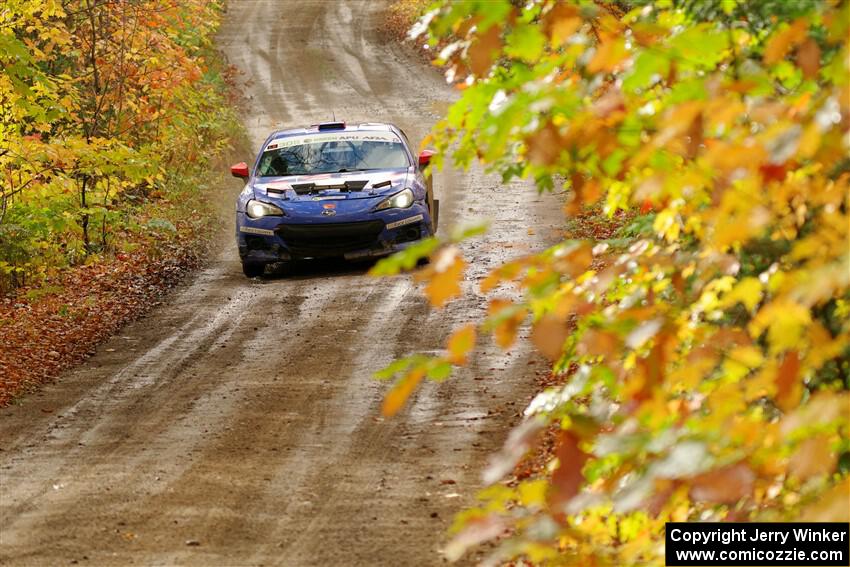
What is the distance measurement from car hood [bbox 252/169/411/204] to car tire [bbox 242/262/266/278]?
92 centimetres

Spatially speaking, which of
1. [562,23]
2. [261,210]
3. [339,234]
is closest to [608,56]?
[562,23]

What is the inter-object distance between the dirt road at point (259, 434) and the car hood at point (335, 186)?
1.08 meters

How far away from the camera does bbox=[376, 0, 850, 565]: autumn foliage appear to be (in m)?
2.58

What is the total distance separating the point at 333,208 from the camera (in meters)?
14.4

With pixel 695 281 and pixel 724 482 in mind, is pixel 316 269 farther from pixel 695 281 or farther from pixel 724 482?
pixel 724 482

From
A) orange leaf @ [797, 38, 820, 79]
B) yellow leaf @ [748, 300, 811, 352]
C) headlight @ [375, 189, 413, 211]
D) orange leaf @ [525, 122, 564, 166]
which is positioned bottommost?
headlight @ [375, 189, 413, 211]

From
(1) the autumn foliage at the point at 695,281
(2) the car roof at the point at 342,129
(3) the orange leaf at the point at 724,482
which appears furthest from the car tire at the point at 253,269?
(3) the orange leaf at the point at 724,482

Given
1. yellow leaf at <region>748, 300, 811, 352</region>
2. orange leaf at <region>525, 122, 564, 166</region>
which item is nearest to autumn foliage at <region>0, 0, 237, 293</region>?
orange leaf at <region>525, 122, 564, 166</region>

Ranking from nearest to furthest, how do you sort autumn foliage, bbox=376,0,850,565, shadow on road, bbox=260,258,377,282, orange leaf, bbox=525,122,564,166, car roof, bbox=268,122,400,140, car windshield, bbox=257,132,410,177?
autumn foliage, bbox=376,0,850,565 → orange leaf, bbox=525,122,564,166 → shadow on road, bbox=260,258,377,282 → car windshield, bbox=257,132,410,177 → car roof, bbox=268,122,400,140

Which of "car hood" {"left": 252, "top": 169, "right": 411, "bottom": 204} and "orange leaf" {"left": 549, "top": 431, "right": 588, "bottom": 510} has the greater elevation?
"orange leaf" {"left": 549, "top": 431, "right": 588, "bottom": 510}

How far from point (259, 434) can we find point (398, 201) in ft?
20.7

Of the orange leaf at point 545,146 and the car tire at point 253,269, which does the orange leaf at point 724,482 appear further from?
the car tire at point 253,269

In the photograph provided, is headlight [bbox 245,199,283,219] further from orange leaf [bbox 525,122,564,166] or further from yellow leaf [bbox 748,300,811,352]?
yellow leaf [bbox 748,300,811,352]

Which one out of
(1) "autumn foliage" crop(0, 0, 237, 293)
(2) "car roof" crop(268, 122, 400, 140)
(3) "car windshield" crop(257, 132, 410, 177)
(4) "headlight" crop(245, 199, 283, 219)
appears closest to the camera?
(1) "autumn foliage" crop(0, 0, 237, 293)
